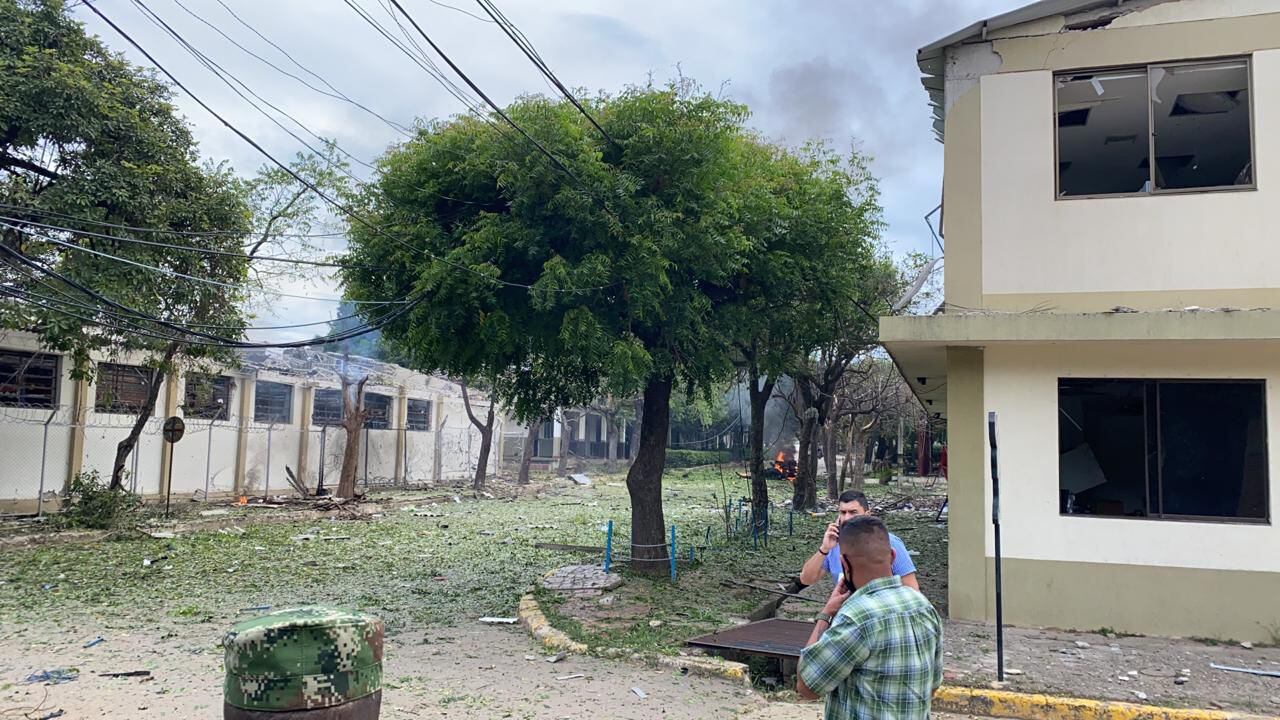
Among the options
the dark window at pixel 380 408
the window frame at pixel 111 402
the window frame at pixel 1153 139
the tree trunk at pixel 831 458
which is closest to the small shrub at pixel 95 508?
the window frame at pixel 111 402

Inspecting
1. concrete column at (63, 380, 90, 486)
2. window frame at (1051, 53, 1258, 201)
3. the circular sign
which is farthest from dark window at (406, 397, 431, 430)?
Result: window frame at (1051, 53, 1258, 201)

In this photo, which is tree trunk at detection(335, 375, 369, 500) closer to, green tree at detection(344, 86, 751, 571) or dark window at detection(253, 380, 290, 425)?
dark window at detection(253, 380, 290, 425)

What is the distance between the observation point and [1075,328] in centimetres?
863

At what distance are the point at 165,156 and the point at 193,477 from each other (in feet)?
32.7

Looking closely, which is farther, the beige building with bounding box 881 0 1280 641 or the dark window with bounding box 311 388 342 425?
the dark window with bounding box 311 388 342 425

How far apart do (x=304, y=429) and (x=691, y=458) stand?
2470 cm

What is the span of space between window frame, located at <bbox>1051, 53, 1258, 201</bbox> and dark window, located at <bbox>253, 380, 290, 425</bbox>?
22.3 m

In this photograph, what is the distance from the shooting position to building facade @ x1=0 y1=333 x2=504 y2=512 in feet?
59.0

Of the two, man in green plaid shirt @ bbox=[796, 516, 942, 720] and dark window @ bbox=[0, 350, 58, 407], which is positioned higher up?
dark window @ bbox=[0, 350, 58, 407]

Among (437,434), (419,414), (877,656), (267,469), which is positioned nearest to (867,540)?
(877,656)

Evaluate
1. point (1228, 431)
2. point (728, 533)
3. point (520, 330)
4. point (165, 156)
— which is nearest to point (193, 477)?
point (165, 156)

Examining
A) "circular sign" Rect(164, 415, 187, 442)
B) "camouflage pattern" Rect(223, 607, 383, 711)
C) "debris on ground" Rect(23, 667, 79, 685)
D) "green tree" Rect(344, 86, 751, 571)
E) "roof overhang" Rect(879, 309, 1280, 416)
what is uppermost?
"green tree" Rect(344, 86, 751, 571)

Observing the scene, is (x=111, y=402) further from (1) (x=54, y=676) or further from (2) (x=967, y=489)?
(2) (x=967, y=489)

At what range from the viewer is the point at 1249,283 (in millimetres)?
8734
